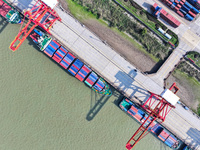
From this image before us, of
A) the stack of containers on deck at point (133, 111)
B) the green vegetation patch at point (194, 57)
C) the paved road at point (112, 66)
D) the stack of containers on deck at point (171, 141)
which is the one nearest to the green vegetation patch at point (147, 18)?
the green vegetation patch at point (194, 57)

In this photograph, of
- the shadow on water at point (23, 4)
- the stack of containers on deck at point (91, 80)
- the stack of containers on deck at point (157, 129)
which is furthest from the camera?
the stack of containers on deck at point (157, 129)

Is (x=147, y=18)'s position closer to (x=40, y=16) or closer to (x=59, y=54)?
(x=59, y=54)

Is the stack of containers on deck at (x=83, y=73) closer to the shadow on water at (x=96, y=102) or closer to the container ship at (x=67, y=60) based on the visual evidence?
the container ship at (x=67, y=60)

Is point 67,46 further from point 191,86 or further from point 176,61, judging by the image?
point 191,86

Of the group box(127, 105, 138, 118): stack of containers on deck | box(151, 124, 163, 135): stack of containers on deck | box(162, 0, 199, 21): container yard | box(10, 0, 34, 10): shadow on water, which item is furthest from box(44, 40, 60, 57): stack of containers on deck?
box(151, 124, 163, 135): stack of containers on deck

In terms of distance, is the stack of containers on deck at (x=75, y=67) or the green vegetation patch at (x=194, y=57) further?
the green vegetation patch at (x=194, y=57)

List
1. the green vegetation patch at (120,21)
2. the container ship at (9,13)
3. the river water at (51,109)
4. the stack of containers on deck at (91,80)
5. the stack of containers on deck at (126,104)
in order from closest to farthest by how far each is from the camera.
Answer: the river water at (51,109)
the container ship at (9,13)
the stack of containers on deck at (91,80)
the stack of containers on deck at (126,104)
the green vegetation patch at (120,21)
